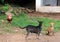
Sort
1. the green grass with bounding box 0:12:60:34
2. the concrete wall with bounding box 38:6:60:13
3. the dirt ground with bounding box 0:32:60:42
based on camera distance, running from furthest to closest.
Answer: the concrete wall with bounding box 38:6:60:13 → the green grass with bounding box 0:12:60:34 → the dirt ground with bounding box 0:32:60:42

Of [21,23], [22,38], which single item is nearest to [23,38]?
[22,38]

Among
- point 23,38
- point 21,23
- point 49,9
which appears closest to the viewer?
point 23,38

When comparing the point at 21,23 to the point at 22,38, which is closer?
the point at 22,38

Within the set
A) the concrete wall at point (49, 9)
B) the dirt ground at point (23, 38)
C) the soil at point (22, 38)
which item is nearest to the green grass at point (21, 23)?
the soil at point (22, 38)

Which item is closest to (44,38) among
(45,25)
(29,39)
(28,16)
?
(29,39)

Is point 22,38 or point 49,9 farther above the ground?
point 49,9

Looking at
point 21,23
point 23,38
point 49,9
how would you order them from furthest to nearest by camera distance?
point 49,9 → point 21,23 → point 23,38

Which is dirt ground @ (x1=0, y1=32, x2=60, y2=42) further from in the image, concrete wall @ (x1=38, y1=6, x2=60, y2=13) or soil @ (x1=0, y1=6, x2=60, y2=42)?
concrete wall @ (x1=38, y1=6, x2=60, y2=13)

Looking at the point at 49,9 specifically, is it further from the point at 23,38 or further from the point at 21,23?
the point at 23,38

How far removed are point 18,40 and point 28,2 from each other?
23.4 ft

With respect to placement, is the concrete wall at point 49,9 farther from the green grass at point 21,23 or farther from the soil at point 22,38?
the soil at point 22,38

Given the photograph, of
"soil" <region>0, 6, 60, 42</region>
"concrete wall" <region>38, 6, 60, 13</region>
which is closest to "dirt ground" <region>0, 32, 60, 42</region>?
"soil" <region>0, 6, 60, 42</region>

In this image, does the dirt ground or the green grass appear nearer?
the dirt ground

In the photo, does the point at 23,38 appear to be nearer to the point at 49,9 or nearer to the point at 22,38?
the point at 22,38
